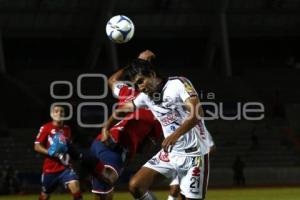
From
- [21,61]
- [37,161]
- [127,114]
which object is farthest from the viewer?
[21,61]

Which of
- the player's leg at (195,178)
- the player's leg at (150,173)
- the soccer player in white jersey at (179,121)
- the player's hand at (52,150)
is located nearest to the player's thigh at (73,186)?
the player's hand at (52,150)

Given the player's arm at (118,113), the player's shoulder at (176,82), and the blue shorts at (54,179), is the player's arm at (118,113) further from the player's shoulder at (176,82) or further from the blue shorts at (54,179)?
the blue shorts at (54,179)

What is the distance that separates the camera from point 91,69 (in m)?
48.0

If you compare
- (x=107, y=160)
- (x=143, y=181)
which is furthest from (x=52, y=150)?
(x=143, y=181)

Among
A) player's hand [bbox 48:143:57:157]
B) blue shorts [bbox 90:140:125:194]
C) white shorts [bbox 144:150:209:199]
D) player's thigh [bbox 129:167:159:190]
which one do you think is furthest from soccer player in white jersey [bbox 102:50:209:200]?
player's hand [bbox 48:143:57:157]

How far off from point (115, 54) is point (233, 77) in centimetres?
758

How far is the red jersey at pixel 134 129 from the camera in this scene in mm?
11805

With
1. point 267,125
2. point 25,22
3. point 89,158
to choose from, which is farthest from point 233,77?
point 89,158

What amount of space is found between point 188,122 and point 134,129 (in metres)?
3.04

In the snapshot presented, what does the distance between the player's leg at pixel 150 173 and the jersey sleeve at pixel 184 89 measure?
4.12 feet

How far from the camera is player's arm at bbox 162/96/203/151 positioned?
888 centimetres

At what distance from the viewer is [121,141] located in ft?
39.3

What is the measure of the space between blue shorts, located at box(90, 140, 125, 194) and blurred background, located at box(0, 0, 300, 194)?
24415mm

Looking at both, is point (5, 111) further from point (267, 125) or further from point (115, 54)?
point (267, 125)
